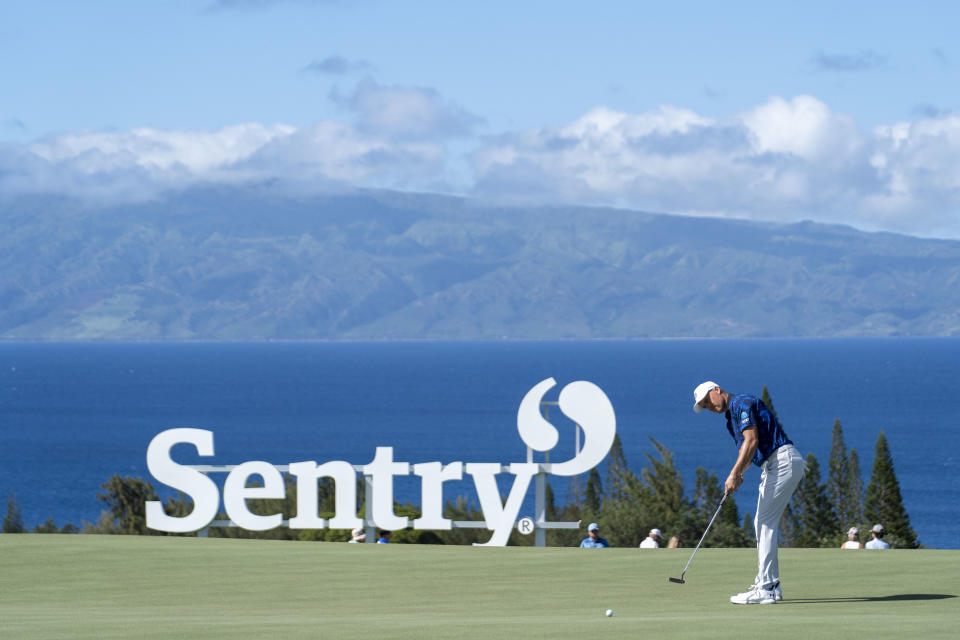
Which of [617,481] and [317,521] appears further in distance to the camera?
[617,481]

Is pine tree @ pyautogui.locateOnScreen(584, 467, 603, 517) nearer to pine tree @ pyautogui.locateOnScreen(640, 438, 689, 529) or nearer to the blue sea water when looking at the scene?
pine tree @ pyautogui.locateOnScreen(640, 438, 689, 529)

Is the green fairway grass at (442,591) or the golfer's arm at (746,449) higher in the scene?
the golfer's arm at (746,449)

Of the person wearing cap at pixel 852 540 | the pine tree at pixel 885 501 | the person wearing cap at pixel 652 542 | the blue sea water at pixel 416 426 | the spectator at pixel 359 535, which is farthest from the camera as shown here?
the blue sea water at pixel 416 426

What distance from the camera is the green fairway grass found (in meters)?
9.10

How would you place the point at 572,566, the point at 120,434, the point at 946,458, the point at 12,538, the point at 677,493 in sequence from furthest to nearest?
the point at 120,434
the point at 946,458
the point at 677,493
the point at 12,538
the point at 572,566

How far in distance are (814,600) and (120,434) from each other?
12009 centimetres

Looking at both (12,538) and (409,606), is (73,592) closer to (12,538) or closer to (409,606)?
(409,606)

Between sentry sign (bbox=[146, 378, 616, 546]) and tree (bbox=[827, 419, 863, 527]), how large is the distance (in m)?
60.3

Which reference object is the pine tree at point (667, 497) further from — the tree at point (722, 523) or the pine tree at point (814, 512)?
the pine tree at point (814, 512)

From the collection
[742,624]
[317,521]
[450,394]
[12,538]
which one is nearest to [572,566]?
[742,624]

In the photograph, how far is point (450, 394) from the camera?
175250mm

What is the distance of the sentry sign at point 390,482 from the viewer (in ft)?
59.0

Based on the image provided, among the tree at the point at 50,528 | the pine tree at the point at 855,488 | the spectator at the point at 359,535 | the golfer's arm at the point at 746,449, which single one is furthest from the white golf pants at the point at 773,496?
the pine tree at the point at 855,488

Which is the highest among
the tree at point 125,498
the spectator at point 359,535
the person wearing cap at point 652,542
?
the tree at point 125,498
